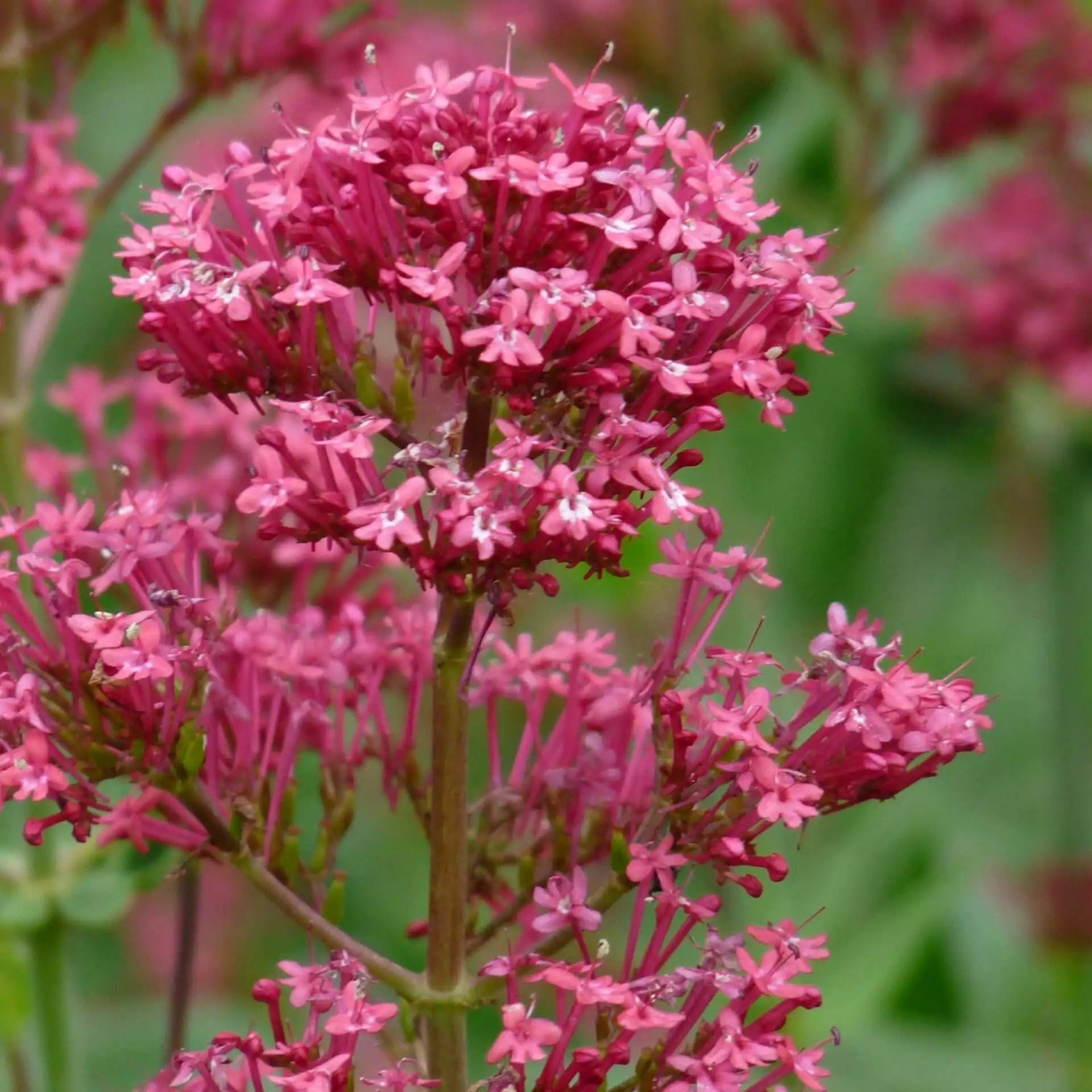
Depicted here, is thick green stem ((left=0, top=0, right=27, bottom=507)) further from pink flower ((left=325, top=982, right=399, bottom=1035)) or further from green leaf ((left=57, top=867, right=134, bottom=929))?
pink flower ((left=325, top=982, right=399, bottom=1035))

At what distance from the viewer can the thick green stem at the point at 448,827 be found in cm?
97

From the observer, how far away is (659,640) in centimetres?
98

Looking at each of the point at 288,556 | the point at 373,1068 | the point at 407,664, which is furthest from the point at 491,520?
the point at 373,1068

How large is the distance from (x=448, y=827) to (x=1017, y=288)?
1390 mm

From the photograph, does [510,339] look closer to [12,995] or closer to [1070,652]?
[12,995]

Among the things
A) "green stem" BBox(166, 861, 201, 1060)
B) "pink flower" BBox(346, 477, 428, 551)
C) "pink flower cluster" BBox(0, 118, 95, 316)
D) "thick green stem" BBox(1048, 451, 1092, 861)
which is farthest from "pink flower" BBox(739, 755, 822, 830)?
"thick green stem" BBox(1048, 451, 1092, 861)

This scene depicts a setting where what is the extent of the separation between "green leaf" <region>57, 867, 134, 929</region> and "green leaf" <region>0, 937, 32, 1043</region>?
76 mm

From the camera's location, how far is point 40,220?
1274 millimetres

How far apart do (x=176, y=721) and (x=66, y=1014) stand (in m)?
0.62

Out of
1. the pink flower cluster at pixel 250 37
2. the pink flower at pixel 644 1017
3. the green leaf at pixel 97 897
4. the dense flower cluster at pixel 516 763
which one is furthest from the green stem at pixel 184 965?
the pink flower cluster at pixel 250 37

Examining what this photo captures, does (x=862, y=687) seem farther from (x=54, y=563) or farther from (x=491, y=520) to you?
(x=54, y=563)

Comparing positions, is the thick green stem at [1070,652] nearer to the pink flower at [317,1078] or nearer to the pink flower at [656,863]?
the pink flower at [656,863]

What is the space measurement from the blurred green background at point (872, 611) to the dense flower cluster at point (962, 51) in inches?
6.2

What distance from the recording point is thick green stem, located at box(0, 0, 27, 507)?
141 centimetres
